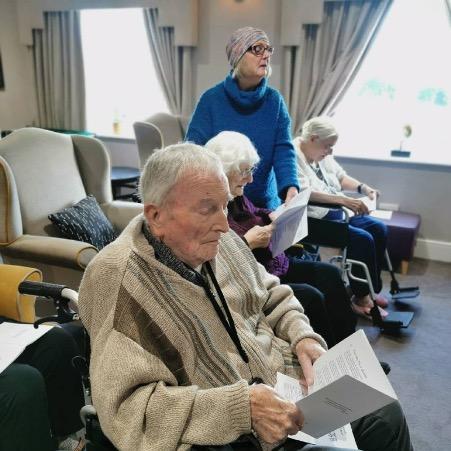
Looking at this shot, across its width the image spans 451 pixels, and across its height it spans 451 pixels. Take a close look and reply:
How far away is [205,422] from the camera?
90cm

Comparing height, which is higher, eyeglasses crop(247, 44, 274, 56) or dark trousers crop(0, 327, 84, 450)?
eyeglasses crop(247, 44, 274, 56)

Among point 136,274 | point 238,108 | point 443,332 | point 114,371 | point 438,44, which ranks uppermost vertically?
point 438,44

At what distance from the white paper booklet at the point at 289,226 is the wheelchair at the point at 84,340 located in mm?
772

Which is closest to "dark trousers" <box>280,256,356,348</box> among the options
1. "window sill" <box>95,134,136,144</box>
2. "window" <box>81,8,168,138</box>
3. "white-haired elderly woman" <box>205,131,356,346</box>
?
"white-haired elderly woman" <box>205,131,356,346</box>

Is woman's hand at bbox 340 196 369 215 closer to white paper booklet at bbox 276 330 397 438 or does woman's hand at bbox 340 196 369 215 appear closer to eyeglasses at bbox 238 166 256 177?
eyeglasses at bbox 238 166 256 177

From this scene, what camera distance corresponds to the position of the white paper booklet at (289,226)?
169 centimetres

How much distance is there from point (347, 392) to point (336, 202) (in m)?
1.76

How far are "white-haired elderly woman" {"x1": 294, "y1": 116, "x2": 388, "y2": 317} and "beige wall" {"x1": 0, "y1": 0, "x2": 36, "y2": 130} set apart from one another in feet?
12.2

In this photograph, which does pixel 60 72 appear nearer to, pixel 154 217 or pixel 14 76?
pixel 14 76

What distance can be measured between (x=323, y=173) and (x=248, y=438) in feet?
6.88

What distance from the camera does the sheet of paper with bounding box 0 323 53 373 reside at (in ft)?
4.09

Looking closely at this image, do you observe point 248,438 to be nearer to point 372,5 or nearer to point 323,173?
point 323,173

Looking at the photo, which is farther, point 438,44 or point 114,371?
point 438,44

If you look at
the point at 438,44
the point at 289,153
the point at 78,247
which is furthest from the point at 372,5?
the point at 78,247
